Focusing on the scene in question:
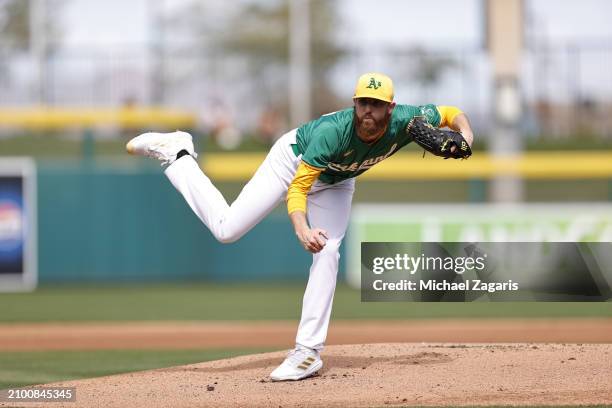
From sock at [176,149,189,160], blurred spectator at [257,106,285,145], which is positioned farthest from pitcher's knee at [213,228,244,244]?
blurred spectator at [257,106,285,145]

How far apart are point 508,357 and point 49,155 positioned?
33.2 ft

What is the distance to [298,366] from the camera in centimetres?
639

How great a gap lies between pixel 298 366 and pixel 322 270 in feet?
1.85

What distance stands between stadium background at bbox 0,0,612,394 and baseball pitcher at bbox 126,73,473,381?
5.55ft

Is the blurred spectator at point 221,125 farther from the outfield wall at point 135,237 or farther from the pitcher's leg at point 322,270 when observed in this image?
the pitcher's leg at point 322,270

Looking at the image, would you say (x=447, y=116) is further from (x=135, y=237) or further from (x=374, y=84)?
(x=135, y=237)

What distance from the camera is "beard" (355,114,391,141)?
6047mm

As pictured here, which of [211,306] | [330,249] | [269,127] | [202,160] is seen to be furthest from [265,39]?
[330,249]

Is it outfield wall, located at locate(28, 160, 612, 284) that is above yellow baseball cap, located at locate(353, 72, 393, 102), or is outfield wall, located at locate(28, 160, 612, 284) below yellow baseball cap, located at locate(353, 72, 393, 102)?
below

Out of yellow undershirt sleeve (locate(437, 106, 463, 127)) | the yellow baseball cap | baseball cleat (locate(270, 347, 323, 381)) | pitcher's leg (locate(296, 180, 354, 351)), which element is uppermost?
the yellow baseball cap

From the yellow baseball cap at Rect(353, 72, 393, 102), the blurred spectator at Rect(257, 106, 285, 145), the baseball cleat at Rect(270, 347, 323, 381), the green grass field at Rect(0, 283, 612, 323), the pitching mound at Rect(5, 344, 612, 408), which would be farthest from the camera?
the blurred spectator at Rect(257, 106, 285, 145)

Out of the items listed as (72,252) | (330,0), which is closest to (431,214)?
(72,252)

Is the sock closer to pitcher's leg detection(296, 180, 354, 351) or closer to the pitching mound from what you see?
pitcher's leg detection(296, 180, 354, 351)

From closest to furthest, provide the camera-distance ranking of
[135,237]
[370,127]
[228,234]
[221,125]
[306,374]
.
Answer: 1. [370,127]
2. [306,374]
3. [228,234]
4. [135,237]
5. [221,125]
